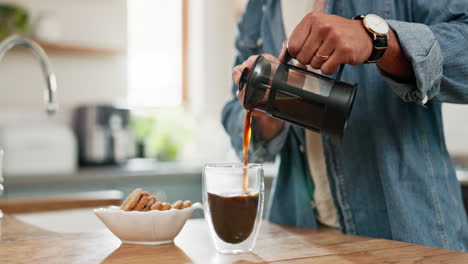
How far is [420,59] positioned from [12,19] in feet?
9.87

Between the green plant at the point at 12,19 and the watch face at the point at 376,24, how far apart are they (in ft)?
9.55

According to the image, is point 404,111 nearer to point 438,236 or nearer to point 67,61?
point 438,236

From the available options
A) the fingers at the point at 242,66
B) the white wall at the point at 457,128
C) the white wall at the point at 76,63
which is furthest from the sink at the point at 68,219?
the white wall at the point at 457,128

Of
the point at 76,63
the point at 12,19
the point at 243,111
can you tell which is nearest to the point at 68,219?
the point at 243,111

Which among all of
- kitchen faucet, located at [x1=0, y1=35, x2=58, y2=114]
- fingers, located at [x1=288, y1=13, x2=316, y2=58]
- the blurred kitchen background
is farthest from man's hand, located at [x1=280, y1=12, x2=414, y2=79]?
the blurred kitchen background

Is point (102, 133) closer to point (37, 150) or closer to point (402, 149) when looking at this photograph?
point (37, 150)

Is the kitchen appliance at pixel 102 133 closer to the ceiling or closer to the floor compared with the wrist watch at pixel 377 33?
closer to the floor

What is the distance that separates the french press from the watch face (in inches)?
3.9

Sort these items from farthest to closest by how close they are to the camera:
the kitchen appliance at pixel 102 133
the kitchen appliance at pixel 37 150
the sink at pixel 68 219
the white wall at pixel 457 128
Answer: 1. the kitchen appliance at pixel 102 133
2. the white wall at pixel 457 128
3. the kitchen appliance at pixel 37 150
4. the sink at pixel 68 219

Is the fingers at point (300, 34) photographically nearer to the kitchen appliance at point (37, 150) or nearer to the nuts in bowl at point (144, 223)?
the nuts in bowl at point (144, 223)

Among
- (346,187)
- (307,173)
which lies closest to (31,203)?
(307,173)

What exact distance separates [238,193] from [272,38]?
2.19 feet

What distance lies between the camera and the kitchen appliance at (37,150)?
294cm

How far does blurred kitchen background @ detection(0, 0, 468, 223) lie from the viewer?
3010mm
